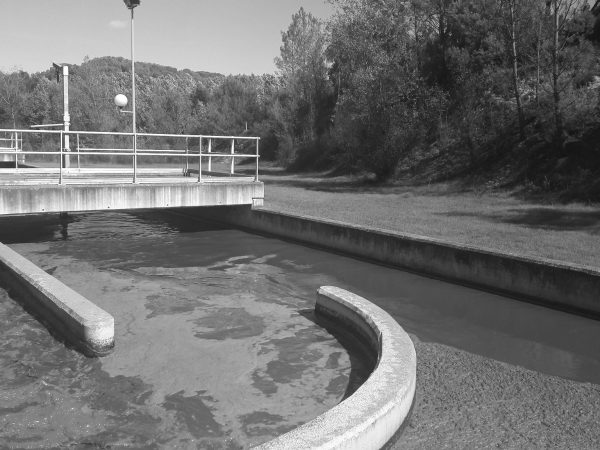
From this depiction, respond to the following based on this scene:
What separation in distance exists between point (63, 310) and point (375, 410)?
179 inches

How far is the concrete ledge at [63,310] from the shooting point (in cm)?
696

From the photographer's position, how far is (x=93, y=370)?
660 cm

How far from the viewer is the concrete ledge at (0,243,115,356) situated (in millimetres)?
6957

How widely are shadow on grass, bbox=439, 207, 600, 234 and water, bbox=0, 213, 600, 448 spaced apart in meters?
4.31

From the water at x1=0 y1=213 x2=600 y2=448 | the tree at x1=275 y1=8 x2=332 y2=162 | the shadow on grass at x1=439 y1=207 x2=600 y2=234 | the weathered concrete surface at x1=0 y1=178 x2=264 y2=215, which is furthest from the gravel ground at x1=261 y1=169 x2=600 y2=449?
the tree at x1=275 y1=8 x2=332 y2=162

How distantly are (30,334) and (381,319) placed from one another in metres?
4.42

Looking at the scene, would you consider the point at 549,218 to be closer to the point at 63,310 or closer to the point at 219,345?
the point at 219,345

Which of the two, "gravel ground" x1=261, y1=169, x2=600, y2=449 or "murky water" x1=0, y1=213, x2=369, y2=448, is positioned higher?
"gravel ground" x1=261, y1=169, x2=600, y2=449

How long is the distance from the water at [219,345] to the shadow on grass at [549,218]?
431 centimetres

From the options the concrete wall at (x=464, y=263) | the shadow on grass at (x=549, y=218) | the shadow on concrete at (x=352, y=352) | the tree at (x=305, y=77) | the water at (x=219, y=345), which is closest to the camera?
the water at (x=219, y=345)

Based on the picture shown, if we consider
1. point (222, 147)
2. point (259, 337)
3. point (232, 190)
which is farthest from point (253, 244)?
point (222, 147)

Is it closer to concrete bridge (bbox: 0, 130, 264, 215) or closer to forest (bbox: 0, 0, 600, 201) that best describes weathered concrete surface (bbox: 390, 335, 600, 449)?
concrete bridge (bbox: 0, 130, 264, 215)

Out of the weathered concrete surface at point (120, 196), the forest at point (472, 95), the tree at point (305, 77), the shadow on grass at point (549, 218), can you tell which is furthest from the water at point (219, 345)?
the tree at point (305, 77)

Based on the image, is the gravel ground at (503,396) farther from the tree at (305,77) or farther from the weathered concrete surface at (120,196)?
the tree at (305,77)
